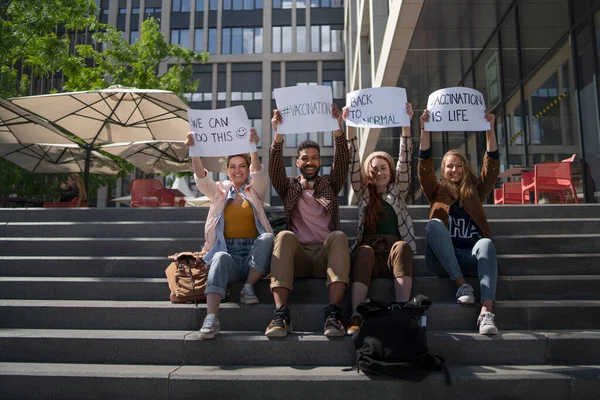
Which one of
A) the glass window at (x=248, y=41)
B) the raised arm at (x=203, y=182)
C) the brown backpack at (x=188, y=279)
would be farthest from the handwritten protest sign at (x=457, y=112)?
the glass window at (x=248, y=41)

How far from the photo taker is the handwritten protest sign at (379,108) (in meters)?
4.65

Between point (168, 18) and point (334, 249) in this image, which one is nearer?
point (334, 249)

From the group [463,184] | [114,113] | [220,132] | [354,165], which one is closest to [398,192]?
[354,165]

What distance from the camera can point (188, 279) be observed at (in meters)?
4.28

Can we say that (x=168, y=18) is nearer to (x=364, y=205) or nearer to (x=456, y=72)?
(x=456, y=72)

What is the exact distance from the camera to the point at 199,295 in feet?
13.9

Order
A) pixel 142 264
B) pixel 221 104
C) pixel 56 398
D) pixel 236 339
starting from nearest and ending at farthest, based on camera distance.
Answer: pixel 56 398
pixel 236 339
pixel 142 264
pixel 221 104

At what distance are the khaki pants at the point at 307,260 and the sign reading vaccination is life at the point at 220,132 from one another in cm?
102

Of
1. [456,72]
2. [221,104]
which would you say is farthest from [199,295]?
[221,104]

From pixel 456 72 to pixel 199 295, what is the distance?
11567 mm

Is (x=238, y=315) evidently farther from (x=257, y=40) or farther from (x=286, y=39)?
(x=257, y=40)

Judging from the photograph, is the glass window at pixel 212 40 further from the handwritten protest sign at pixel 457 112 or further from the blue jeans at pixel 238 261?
the blue jeans at pixel 238 261

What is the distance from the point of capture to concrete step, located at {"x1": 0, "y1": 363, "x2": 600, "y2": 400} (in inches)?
131

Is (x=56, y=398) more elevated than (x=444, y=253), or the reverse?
(x=444, y=253)
